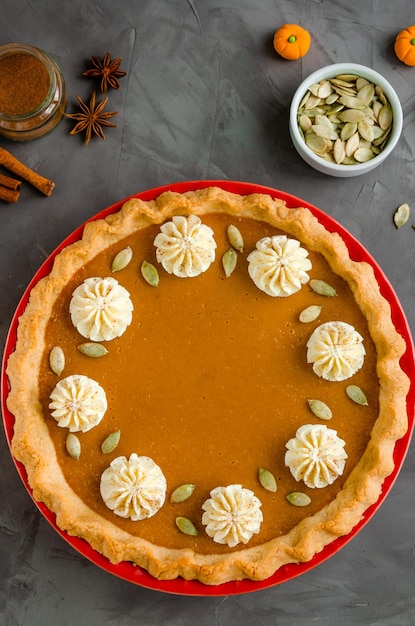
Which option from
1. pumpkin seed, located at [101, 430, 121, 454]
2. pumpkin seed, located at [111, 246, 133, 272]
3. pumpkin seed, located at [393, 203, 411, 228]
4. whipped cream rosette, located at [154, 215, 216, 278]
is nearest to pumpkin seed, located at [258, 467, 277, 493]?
pumpkin seed, located at [101, 430, 121, 454]

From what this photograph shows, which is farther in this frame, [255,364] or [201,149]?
[201,149]

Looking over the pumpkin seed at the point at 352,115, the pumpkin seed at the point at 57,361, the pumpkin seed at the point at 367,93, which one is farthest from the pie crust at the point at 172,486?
the pumpkin seed at the point at 367,93

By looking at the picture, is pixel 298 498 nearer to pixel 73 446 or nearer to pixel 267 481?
pixel 267 481

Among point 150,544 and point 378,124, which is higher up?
point 378,124

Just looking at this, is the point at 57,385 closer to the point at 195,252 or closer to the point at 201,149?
the point at 195,252

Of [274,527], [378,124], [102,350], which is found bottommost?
[274,527]

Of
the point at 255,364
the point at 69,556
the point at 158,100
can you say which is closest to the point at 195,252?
the point at 255,364
